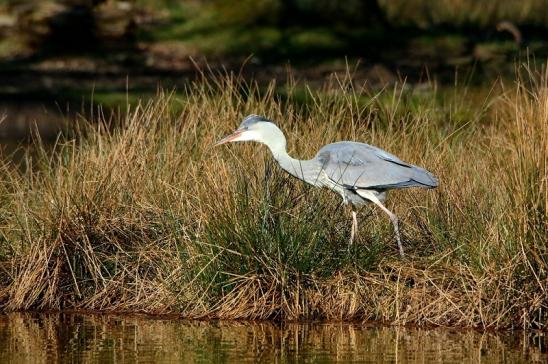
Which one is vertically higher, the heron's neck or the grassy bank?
the heron's neck

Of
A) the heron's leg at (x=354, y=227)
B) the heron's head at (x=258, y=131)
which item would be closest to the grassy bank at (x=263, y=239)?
the heron's leg at (x=354, y=227)

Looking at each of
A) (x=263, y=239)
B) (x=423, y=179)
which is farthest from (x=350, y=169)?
(x=263, y=239)

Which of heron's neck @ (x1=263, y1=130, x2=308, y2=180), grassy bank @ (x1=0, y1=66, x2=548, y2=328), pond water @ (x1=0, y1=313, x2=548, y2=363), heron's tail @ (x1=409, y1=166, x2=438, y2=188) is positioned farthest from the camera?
heron's neck @ (x1=263, y1=130, x2=308, y2=180)

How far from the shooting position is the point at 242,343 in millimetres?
8570

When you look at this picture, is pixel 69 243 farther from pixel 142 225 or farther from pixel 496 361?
pixel 496 361

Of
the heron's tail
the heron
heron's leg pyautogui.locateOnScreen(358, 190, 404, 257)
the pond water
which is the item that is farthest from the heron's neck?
the pond water

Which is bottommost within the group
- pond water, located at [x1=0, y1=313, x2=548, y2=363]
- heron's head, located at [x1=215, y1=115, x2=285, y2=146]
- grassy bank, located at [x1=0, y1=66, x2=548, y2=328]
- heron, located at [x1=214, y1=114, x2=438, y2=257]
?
pond water, located at [x1=0, y1=313, x2=548, y2=363]

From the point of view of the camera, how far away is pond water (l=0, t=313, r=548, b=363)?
26.8ft

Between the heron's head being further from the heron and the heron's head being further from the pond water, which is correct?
the pond water

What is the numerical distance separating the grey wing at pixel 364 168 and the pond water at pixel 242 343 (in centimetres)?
109

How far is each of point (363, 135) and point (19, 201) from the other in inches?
113

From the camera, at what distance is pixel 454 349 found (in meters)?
8.41

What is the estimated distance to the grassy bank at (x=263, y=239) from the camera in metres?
8.98

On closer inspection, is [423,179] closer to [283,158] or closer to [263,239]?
[283,158]
